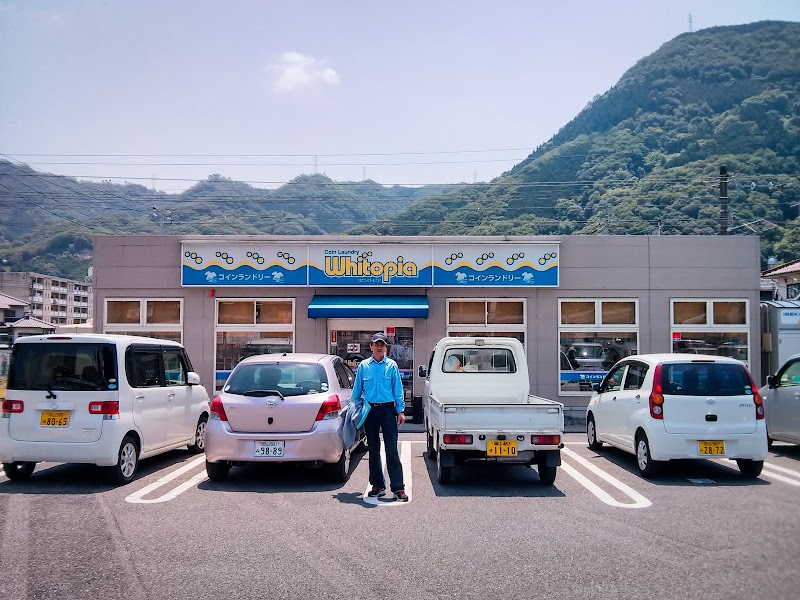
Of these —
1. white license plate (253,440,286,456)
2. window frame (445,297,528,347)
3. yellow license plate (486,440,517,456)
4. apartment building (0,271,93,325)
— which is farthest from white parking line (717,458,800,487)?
apartment building (0,271,93,325)

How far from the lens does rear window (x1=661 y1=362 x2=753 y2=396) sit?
8.70 meters

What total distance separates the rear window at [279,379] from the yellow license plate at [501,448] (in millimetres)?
2141

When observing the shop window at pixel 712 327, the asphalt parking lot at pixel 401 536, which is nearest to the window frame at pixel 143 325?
the asphalt parking lot at pixel 401 536

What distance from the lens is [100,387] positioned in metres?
7.98

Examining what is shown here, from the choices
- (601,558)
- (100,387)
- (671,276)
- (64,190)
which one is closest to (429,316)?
(671,276)

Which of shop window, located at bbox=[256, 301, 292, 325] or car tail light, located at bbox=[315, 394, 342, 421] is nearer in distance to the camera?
car tail light, located at bbox=[315, 394, 342, 421]

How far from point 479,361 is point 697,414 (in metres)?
3.13

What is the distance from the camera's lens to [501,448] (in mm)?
8016

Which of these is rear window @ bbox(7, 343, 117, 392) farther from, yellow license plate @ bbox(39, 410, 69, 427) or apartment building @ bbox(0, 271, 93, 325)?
apartment building @ bbox(0, 271, 93, 325)

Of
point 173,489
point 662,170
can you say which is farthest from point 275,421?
point 662,170

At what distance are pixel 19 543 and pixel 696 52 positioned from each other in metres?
96.1

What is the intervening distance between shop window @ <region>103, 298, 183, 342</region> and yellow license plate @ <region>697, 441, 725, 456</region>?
1234 centimetres

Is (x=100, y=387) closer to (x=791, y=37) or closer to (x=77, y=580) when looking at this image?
(x=77, y=580)

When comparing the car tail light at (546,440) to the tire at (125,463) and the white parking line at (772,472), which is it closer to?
the white parking line at (772,472)
